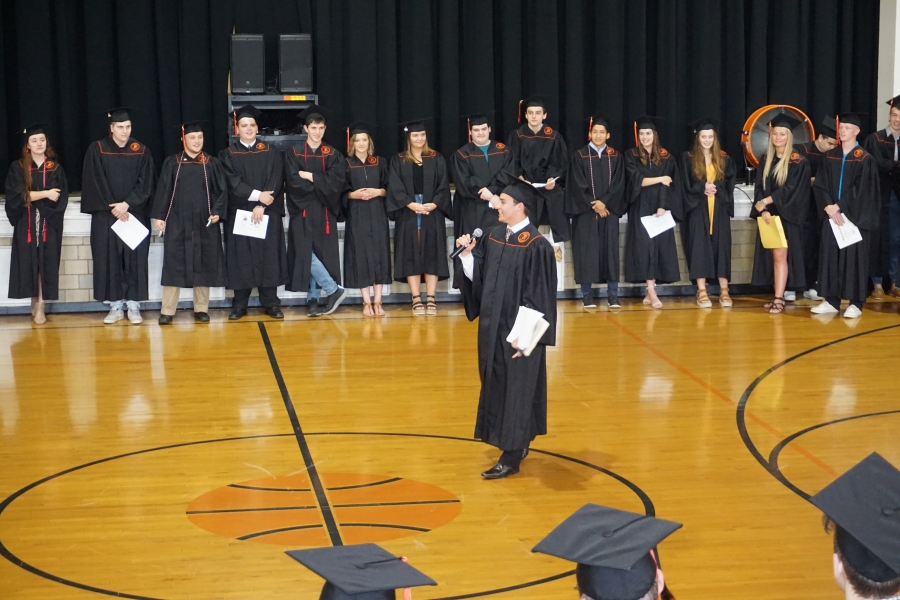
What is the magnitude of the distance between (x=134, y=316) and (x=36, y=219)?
1211 millimetres

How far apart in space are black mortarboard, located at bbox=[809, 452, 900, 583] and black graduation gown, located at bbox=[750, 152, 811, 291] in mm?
7874

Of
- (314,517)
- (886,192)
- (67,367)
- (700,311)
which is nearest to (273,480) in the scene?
(314,517)

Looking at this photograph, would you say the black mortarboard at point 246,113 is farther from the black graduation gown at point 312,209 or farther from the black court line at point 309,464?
the black court line at point 309,464

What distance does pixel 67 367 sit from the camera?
864 centimetres

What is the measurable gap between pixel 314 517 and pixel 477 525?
0.76 meters

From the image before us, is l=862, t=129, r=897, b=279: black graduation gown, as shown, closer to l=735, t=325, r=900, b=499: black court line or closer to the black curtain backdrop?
l=735, t=325, r=900, b=499: black court line

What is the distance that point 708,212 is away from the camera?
11352 mm

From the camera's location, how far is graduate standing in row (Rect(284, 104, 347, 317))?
34.7 feet

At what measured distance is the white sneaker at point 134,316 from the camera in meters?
10.5

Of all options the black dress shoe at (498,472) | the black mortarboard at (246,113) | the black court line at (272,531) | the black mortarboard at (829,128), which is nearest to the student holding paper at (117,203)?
the black mortarboard at (246,113)

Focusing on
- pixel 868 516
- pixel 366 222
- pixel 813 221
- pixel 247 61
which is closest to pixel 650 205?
pixel 813 221

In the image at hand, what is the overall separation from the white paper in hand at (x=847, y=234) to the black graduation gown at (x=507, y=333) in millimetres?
5254

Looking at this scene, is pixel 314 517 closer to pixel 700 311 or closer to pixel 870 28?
pixel 700 311

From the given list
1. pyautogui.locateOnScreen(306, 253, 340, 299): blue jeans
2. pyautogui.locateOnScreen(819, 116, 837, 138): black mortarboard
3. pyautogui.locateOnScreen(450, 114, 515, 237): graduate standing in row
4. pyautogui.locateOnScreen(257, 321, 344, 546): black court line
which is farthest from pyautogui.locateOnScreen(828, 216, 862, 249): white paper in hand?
pyautogui.locateOnScreen(257, 321, 344, 546): black court line
